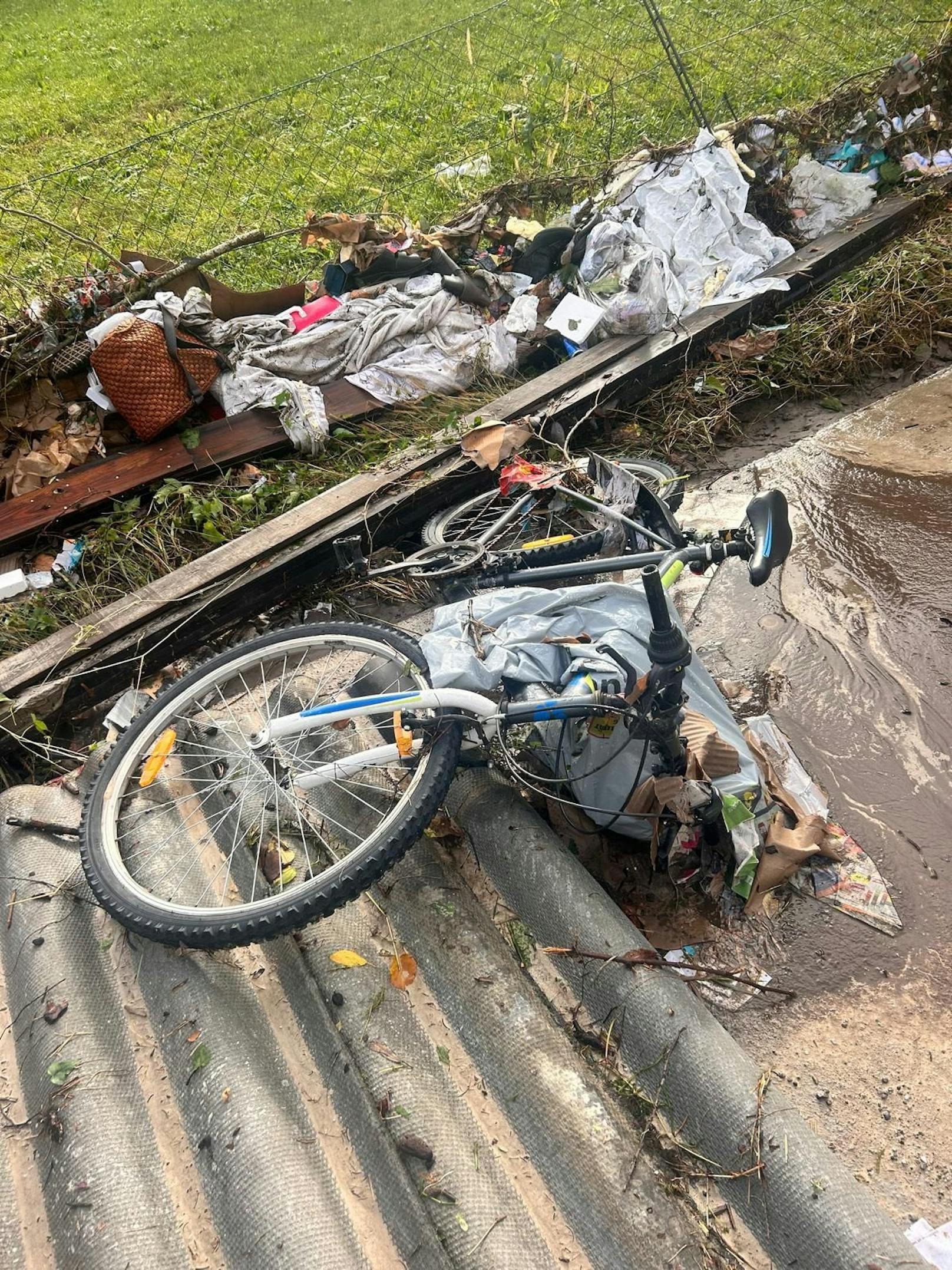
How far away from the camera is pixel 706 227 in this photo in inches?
205

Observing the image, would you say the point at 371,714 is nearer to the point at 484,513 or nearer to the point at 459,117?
the point at 484,513

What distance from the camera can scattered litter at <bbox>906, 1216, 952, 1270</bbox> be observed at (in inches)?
71.6

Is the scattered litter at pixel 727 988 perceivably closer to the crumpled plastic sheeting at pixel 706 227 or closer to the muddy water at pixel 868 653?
the muddy water at pixel 868 653

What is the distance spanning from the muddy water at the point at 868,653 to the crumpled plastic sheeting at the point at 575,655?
0.50 m

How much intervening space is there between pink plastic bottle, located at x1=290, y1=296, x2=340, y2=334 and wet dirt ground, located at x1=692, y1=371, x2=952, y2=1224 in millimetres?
2612

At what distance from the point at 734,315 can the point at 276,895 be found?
4449mm

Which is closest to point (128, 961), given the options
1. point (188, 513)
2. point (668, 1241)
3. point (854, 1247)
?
point (668, 1241)

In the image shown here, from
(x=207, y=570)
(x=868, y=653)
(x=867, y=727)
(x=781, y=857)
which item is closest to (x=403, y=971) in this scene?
(x=781, y=857)

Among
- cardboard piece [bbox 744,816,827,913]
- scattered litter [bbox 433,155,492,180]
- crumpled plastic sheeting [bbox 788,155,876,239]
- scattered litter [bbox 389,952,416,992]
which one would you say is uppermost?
scattered litter [bbox 433,155,492,180]

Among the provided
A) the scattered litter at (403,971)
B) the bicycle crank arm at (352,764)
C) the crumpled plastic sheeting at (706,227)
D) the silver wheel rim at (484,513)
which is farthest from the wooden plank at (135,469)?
the scattered litter at (403,971)

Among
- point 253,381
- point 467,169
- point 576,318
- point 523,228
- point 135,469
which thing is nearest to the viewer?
point 135,469

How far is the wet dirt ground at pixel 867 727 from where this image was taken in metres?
2.11

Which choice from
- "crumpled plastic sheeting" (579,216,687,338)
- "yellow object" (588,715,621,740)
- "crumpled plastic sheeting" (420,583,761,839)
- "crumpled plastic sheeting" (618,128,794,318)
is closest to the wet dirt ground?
"crumpled plastic sheeting" (420,583,761,839)

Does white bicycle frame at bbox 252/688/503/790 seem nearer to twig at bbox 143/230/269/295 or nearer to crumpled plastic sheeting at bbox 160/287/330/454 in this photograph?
crumpled plastic sheeting at bbox 160/287/330/454
